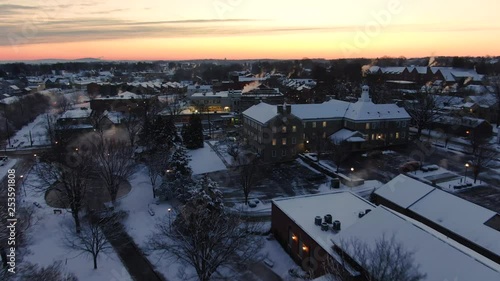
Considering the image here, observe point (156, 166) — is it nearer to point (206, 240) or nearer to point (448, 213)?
point (206, 240)

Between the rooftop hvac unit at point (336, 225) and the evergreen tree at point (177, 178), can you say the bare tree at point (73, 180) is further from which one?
the rooftop hvac unit at point (336, 225)

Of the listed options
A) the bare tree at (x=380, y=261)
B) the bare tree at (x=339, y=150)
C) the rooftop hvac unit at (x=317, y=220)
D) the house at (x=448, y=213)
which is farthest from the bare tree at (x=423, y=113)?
the bare tree at (x=380, y=261)

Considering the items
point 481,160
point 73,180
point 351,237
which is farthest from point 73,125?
point 481,160

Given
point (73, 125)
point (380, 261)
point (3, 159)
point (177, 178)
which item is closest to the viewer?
point (380, 261)

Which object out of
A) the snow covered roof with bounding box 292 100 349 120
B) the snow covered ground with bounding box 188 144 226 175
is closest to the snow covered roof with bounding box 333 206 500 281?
the snow covered ground with bounding box 188 144 226 175

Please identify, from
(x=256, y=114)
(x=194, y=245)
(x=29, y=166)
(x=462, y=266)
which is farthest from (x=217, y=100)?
(x=462, y=266)

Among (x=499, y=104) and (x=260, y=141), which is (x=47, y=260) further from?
(x=499, y=104)
